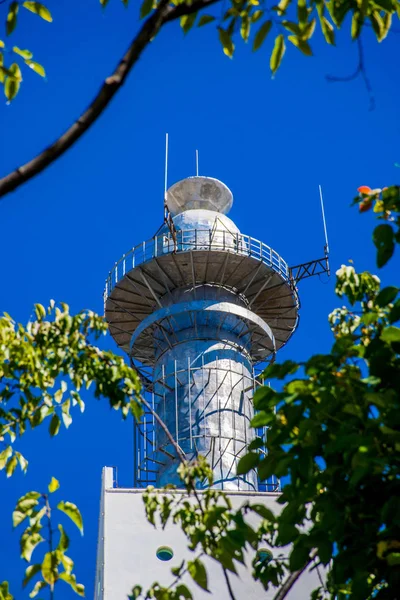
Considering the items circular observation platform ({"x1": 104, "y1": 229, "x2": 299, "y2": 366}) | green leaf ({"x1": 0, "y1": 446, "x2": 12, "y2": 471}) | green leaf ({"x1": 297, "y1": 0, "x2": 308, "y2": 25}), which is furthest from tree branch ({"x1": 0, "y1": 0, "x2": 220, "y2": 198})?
circular observation platform ({"x1": 104, "y1": 229, "x2": 299, "y2": 366})

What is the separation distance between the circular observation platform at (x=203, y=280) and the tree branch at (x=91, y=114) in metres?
23.9

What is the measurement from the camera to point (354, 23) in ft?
21.1

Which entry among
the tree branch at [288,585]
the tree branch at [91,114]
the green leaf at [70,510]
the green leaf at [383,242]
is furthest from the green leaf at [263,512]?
the tree branch at [91,114]

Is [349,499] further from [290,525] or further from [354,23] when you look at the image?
[354,23]

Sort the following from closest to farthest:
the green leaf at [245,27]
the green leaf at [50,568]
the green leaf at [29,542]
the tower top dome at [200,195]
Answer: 1. the green leaf at [245,27]
2. the green leaf at [50,568]
3. the green leaf at [29,542]
4. the tower top dome at [200,195]

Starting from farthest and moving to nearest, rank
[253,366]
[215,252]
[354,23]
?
[253,366], [215,252], [354,23]

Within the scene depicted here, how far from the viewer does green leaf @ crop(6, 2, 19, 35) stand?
6.09 meters

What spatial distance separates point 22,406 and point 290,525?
2.35 metres

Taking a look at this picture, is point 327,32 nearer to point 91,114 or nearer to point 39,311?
point 91,114

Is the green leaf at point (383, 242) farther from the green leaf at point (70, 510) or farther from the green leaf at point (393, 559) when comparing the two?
the green leaf at point (70, 510)

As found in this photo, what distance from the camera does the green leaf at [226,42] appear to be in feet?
21.5

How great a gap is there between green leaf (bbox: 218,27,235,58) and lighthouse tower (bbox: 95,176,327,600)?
19198 mm

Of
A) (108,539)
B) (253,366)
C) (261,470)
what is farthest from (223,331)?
(261,470)

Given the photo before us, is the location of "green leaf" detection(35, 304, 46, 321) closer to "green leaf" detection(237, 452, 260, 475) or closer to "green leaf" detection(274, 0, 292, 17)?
"green leaf" detection(237, 452, 260, 475)
